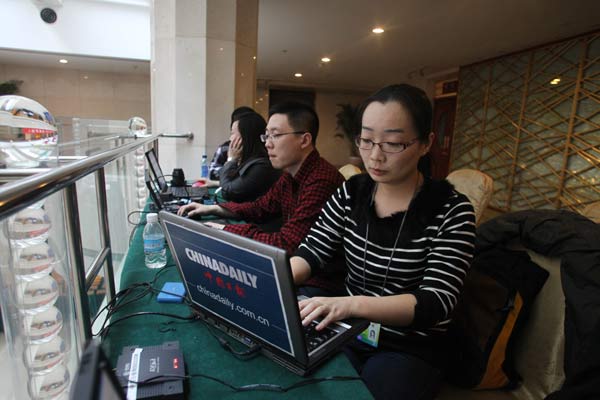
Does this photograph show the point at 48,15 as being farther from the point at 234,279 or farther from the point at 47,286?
the point at 234,279

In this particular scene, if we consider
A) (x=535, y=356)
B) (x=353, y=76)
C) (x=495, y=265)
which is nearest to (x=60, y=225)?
(x=495, y=265)

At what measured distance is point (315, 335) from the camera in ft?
2.47

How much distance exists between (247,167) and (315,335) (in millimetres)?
1501

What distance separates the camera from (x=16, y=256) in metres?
0.77

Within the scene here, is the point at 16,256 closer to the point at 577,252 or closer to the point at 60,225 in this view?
the point at 60,225

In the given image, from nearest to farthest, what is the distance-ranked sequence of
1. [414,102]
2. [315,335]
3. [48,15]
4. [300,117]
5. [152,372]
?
[152,372] → [315,335] → [414,102] → [300,117] → [48,15]

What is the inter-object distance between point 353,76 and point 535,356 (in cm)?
807

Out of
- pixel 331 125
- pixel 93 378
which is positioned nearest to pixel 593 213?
pixel 93 378

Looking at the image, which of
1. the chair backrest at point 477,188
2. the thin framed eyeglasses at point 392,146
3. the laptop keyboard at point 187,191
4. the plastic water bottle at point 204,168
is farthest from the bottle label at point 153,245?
the plastic water bottle at point 204,168

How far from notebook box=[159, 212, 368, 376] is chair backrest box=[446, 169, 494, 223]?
1.41 metres

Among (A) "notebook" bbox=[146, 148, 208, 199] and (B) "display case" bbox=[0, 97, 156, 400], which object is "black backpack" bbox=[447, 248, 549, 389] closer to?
(B) "display case" bbox=[0, 97, 156, 400]

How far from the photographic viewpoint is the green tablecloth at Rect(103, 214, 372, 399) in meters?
0.62

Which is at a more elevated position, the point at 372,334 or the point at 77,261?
the point at 77,261

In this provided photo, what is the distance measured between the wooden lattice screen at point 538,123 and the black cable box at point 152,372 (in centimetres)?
558
